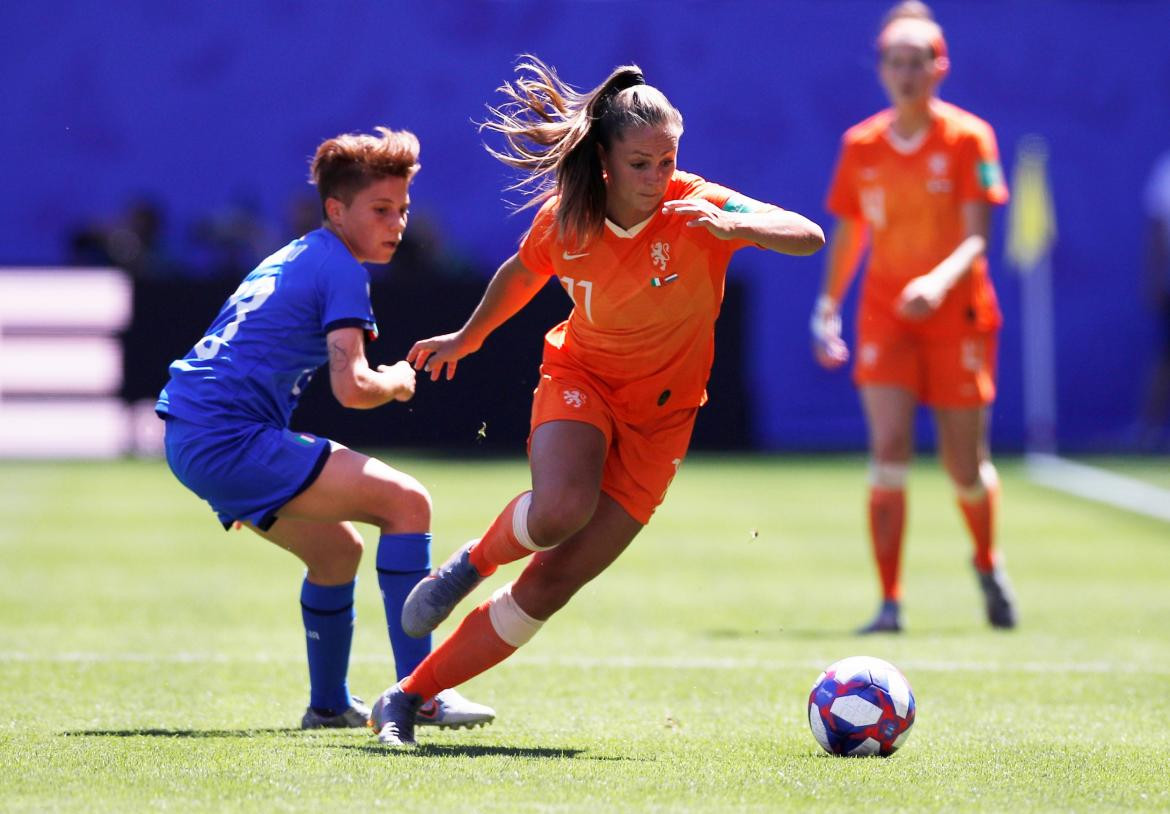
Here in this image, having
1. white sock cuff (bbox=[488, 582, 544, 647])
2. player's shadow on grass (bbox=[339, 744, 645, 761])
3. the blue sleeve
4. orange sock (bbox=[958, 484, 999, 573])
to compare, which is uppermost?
the blue sleeve

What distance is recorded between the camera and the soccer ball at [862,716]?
523 centimetres

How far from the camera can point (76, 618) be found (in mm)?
8297

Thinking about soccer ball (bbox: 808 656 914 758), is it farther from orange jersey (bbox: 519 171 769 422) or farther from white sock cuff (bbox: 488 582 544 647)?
orange jersey (bbox: 519 171 769 422)

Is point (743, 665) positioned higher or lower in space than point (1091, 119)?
lower

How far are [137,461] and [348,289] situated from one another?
40.1 ft

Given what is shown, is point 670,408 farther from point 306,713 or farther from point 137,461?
point 137,461

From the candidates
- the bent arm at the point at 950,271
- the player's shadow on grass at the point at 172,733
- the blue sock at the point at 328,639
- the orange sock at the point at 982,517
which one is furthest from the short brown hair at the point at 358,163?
the orange sock at the point at 982,517

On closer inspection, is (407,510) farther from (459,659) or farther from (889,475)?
(889,475)

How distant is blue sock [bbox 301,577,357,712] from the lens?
576cm

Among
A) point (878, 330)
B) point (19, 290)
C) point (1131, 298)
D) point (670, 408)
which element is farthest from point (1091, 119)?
point (670, 408)

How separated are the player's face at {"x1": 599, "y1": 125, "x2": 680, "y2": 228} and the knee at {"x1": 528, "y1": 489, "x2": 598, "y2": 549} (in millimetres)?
809

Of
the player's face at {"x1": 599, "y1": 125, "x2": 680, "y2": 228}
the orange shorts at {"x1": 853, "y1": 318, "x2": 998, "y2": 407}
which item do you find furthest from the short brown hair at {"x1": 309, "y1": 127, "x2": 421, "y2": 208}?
the orange shorts at {"x1": 853, "y1": 318, "x2": 998, "y2": 407}

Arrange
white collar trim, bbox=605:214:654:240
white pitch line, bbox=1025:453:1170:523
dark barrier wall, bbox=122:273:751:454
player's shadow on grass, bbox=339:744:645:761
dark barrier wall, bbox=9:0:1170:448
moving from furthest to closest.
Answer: dark barrier wall, bbox=9:0:1170:448
dark barrier wall, bbox=122:273:751:454
white pitch line, bbox=1025:453:1170:523
white collar trim, bbox=605:214:654:240
player's shadow on grass, bbox=339:744:645:761

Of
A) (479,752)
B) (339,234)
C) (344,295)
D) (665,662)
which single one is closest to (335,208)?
(339,234)
